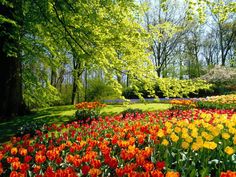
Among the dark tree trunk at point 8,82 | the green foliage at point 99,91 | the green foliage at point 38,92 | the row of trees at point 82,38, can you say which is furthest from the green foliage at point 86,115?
the green foliage at point 99,91

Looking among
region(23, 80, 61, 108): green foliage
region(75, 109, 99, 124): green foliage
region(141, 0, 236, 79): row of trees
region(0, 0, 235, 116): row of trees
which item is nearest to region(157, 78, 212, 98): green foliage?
region(0, 0, 235, 116): row of trees

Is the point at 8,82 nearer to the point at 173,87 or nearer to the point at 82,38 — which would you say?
the point at 82,38

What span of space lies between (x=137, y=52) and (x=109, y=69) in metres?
1.57

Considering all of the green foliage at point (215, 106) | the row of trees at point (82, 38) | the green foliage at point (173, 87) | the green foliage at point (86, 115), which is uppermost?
the row of trees at point (82, 38)

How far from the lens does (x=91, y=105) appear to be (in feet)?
36.8

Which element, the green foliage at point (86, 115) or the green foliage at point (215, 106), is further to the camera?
the green foliage at point (215, 106)

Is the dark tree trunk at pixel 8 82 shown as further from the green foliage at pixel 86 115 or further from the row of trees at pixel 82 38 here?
the green foliage at pixel 86 115

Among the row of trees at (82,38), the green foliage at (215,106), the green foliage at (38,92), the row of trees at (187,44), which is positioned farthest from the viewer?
the row of trees at (187,44)

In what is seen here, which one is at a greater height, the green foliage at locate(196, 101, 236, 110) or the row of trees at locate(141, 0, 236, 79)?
the row of trees at locate(141, 0, 236, 79)

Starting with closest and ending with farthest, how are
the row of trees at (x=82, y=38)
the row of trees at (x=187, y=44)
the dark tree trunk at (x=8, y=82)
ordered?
the row of trees at (x=82, y=38), the dark tree trunk at (x=8, y=82), the row of trees at (x=187, y=44)

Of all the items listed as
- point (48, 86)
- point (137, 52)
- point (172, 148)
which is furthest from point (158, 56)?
point (172, 148)

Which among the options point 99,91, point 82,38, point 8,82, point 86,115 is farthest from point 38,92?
point 99,91

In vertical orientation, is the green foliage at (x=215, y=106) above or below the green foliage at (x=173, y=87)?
below

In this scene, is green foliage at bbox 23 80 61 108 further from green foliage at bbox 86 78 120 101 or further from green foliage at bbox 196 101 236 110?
green foliage at bbox 196 101 236 110
